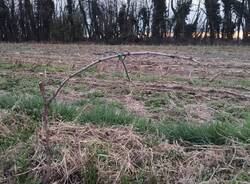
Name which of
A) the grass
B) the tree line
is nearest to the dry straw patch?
the grass

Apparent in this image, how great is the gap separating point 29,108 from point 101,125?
1095mm

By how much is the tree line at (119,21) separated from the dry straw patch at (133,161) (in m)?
26.2

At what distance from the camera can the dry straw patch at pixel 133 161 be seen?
135 inches

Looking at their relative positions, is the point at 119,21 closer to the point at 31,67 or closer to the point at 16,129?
the point at 31,67

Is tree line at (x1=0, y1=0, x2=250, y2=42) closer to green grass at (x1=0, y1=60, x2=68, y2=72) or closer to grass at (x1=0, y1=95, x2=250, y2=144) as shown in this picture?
green grass at (x1=0, y1=60, x2=68, y2=72)

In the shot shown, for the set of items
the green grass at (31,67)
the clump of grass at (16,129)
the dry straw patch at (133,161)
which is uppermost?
the green grass at (31,67)

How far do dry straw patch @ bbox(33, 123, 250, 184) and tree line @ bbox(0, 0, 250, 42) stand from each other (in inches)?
1032

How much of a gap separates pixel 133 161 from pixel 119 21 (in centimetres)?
2791

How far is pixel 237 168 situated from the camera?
3.54 m

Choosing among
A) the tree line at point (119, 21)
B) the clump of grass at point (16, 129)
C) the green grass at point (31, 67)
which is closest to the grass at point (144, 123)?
the clump of grass at point (16, 129)

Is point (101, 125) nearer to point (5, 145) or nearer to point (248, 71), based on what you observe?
point (5, 145)

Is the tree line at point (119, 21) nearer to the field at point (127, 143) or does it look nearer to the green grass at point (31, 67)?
the green grass at point (31, 67)

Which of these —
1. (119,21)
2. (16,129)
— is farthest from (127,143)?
(119,21)

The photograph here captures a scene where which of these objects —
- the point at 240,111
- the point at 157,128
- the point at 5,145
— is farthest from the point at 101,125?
the point at 240,111
